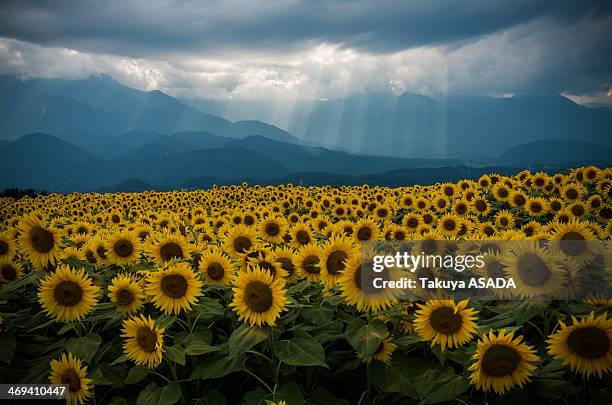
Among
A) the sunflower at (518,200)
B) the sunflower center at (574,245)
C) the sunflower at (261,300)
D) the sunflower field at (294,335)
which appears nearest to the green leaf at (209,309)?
the sunflower field at (294,335)

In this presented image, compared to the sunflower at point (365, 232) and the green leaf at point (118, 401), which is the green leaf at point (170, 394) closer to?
the green leaf at point (118, 401)

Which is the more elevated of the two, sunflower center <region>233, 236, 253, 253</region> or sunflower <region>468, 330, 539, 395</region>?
sunflower center <region>233, 236, 253, 253</region>

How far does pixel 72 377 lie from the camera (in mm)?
4355

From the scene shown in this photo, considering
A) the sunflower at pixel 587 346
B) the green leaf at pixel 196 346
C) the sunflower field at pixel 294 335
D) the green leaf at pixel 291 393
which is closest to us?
the sunflower at pixel 587 346

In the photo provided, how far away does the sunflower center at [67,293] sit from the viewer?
16.3ft

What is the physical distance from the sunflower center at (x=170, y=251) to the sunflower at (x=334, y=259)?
2.58 meters

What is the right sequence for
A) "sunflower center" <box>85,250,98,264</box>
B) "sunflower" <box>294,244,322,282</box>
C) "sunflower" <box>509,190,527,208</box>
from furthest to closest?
"sunflower" <box>509,190,527,208</box>
"sunflower center" <box>85,250,98,264</box>
"sunflower" <box>294,244,322,282</box>

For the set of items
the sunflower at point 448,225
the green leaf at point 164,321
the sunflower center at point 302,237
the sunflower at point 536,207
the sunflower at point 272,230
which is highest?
the sunflower at point 536,207

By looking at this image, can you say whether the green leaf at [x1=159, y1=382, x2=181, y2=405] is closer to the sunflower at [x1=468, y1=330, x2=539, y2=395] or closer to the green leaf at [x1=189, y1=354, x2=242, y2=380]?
the green leaf at [x1=189, y1=354, x2=242, y2=380]

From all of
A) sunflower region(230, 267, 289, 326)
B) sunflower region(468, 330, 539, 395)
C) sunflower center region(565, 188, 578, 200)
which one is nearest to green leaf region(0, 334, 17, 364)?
sunflower region(230, 267, 289, 326)

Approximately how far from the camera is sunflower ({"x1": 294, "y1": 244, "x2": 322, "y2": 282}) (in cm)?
531

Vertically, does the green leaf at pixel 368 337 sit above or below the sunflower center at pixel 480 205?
below

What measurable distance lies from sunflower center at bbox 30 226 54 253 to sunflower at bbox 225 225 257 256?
2.55 m

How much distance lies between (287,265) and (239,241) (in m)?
1.62
